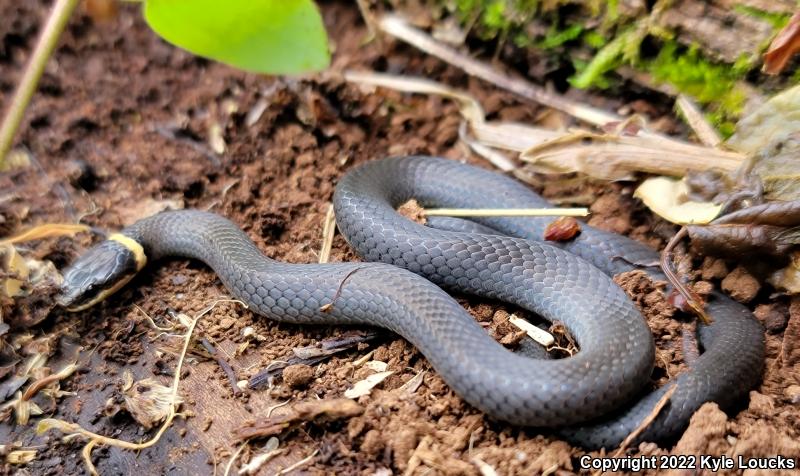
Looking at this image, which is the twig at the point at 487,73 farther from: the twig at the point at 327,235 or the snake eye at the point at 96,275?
the snake eye at the point at 96,275

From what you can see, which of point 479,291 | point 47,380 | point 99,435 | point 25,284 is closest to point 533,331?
point 479,291

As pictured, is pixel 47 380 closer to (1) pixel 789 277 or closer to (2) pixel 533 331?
(2) pixel 533 331

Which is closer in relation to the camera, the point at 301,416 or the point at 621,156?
the point at 301,416

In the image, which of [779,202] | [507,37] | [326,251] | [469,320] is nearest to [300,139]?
[326,251]

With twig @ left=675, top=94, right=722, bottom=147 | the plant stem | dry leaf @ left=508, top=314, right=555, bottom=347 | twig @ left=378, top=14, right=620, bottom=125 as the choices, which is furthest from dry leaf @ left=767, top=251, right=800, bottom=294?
the plant stem

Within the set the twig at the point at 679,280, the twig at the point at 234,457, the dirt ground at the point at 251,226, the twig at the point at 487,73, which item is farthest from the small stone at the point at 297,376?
the twig at the point at 487,73

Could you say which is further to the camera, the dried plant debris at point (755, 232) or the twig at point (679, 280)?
the twig at point (679, 280)
